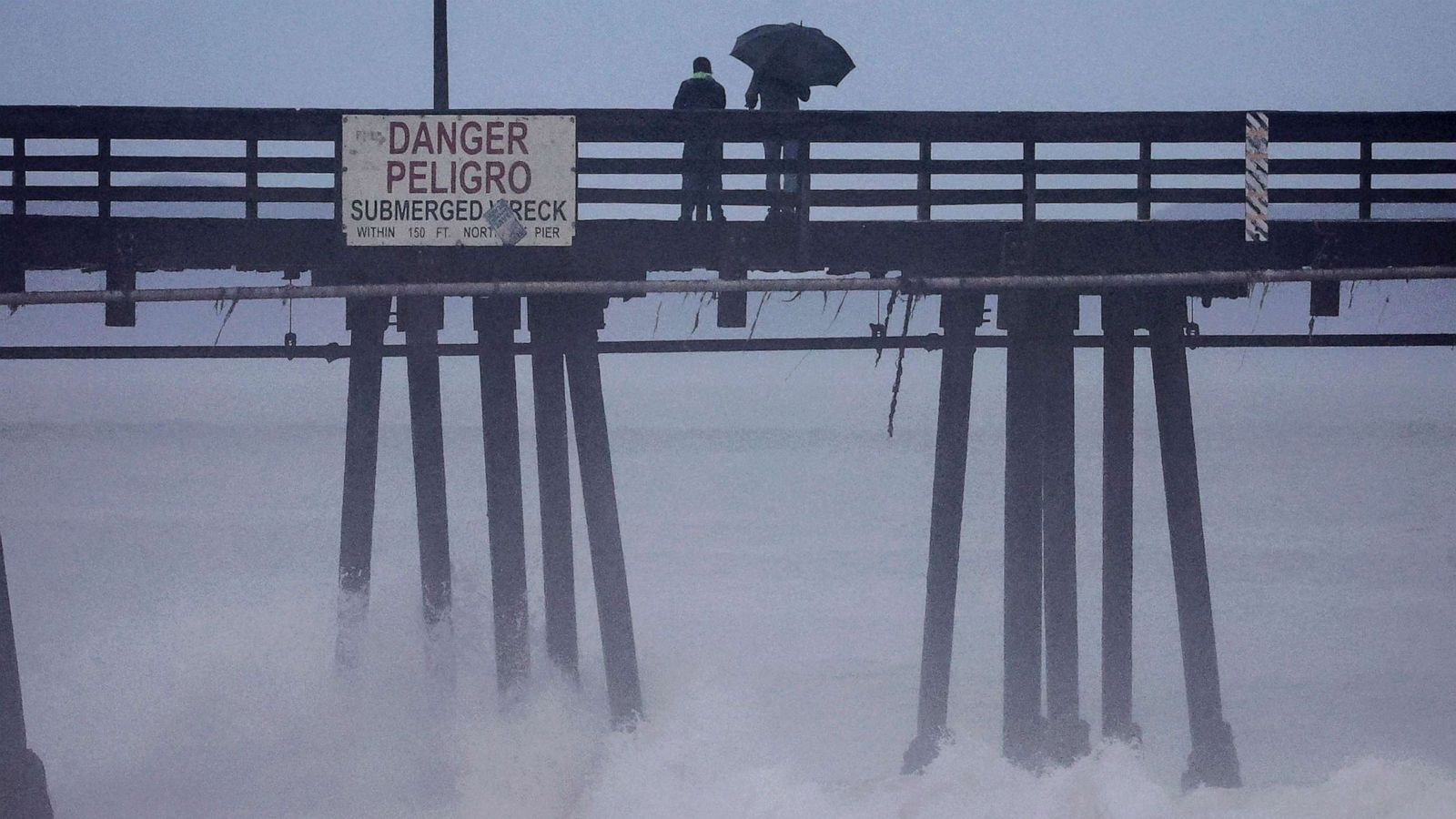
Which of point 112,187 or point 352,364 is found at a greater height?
point 112,187

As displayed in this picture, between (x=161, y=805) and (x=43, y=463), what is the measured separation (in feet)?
239

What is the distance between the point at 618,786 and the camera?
449 inches

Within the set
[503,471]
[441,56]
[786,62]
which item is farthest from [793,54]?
[503,471]

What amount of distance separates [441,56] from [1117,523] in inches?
241

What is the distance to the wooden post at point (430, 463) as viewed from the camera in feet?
37.2

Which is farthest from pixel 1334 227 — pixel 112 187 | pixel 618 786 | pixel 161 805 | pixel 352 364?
pixel 161 805

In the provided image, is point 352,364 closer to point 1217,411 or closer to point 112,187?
point 112,187

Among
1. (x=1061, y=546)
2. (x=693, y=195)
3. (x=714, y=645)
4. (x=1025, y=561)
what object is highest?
(x=693, y=195)

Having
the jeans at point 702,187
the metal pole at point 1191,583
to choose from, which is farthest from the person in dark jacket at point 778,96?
the metal pole at point 1191,583

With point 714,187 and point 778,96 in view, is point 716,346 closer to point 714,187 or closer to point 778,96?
point 714,187

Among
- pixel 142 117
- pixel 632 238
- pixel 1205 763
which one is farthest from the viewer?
pixel 1205 763

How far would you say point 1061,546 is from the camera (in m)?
10.7

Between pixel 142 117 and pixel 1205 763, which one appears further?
pixel 1205 763

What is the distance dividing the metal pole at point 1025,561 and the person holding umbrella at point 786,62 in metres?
2.42
